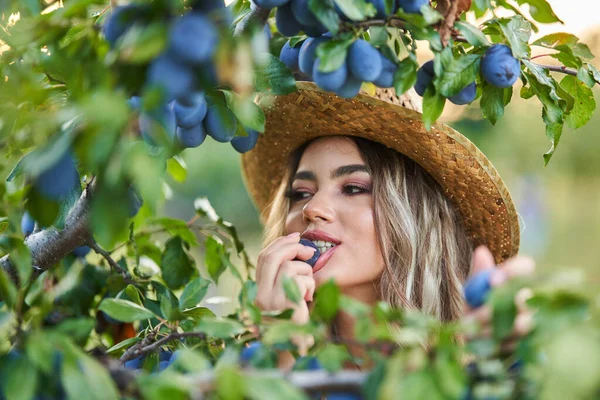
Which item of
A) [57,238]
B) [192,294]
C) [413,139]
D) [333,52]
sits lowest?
[413,139]

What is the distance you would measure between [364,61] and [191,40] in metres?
0.28

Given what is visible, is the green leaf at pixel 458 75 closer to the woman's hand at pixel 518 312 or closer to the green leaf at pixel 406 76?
the green leaf at pixel 406 76

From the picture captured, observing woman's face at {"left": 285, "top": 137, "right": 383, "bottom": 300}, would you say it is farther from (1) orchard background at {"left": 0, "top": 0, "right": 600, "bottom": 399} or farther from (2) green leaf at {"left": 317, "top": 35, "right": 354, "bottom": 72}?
(2) green leaf at {"left": 317, "top": 35, "right": 354, "bottom": 72}

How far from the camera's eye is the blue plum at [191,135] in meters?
0.90

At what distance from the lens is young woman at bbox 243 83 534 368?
4.36 feet

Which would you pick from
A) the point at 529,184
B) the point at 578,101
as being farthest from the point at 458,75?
the point at 529,184

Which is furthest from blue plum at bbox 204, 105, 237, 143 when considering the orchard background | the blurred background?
the blurred background

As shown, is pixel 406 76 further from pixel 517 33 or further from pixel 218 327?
pixel 218 327

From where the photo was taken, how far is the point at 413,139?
4.46ft

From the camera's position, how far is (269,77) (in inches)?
34.5

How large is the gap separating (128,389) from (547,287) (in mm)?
325

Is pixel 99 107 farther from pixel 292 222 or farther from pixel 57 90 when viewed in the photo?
pixel 292 222

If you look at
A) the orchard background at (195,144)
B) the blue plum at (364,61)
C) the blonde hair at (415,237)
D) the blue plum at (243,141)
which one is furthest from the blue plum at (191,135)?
the blonde hair at (415,237)

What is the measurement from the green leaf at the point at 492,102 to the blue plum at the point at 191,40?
52 cm
